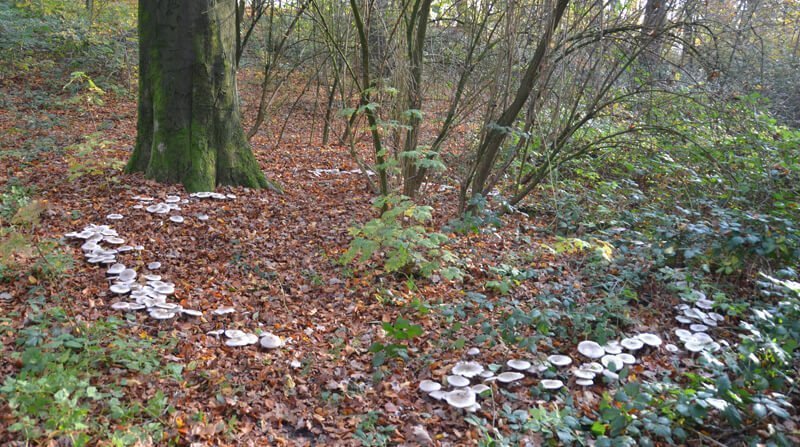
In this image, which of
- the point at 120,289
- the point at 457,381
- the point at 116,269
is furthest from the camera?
the point at 116,269

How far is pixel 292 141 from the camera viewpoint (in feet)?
37.4

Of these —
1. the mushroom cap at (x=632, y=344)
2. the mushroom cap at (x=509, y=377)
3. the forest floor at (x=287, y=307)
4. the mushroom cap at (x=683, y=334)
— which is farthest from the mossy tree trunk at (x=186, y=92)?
the mushroom cap at (x=683, y=334)

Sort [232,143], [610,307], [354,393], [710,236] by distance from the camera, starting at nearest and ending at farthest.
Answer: [354,393]
[610,307]
[710,236]
[232,143]

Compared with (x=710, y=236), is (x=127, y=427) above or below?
below

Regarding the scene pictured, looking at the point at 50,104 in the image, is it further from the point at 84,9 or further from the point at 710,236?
the point at 710,236

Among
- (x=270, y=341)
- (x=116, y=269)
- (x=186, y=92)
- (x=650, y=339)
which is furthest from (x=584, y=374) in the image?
(x=186, y=92)

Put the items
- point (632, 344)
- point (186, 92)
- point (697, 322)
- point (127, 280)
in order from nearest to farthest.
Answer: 1. point (632, 344)
2. point (697, 322)
3. point (127, 280)
4. point (186, 92)

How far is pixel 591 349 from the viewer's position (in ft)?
11.8

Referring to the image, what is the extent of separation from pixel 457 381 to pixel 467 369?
18 cm

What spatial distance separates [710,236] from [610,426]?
2.59 meters

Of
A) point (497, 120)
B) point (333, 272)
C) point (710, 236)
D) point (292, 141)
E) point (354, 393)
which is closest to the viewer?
point (354, 393)

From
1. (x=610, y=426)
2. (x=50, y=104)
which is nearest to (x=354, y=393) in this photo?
(x=610, y=426)

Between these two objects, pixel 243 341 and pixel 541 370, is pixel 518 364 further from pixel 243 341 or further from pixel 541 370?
pixel 243 341

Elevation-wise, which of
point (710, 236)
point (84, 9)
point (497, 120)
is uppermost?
point (84, 9)
